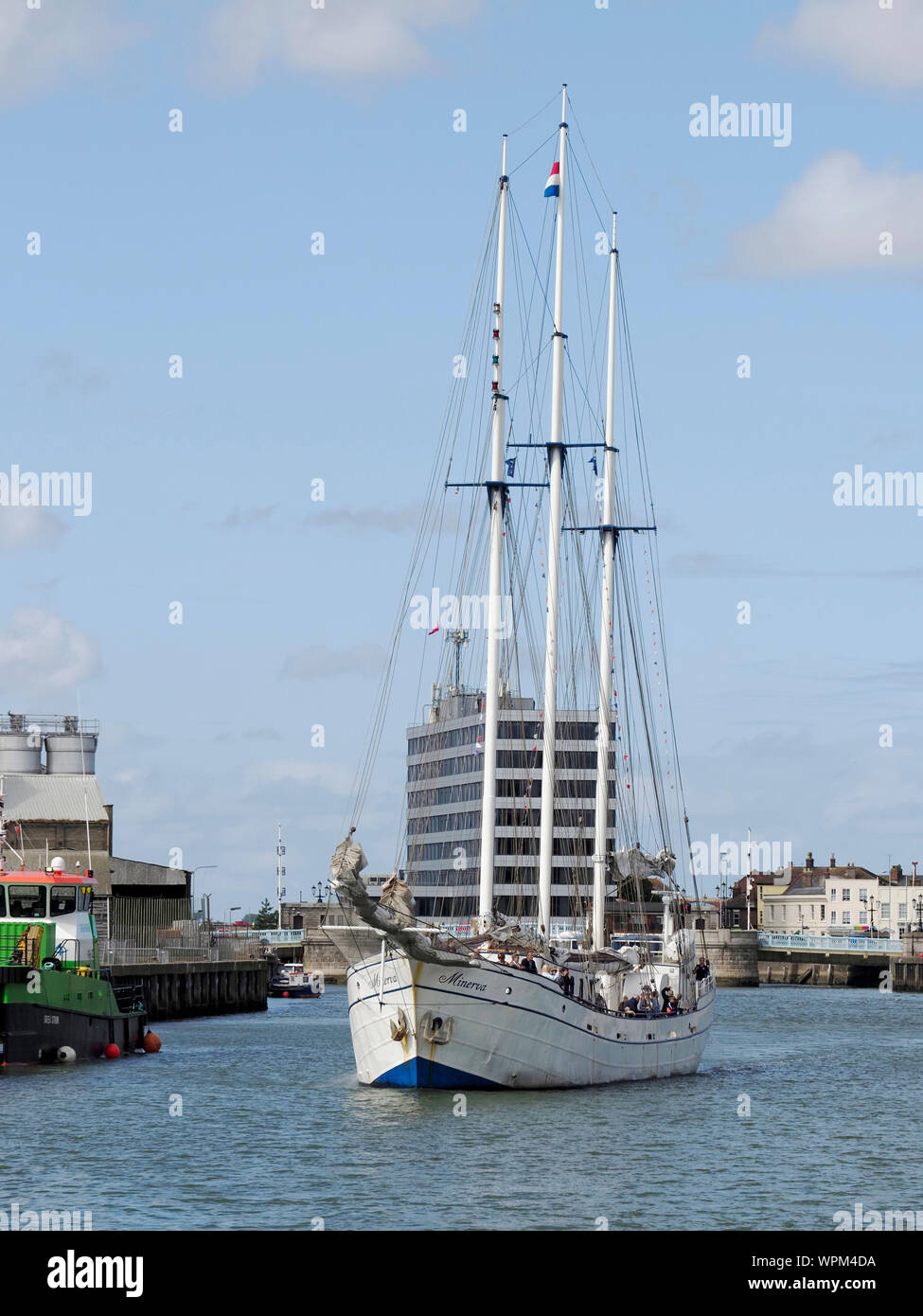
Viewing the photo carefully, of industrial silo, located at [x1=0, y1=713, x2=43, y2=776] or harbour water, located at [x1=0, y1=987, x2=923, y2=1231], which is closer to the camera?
harbour water, located at [x1=0, y1=987, x2=923, y2=1231]

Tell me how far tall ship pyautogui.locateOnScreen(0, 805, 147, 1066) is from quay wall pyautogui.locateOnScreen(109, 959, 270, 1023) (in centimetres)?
2564

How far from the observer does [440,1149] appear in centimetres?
4181

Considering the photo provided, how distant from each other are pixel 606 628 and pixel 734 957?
104572 mm

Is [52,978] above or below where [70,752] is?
below

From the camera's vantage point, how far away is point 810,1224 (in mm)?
34562

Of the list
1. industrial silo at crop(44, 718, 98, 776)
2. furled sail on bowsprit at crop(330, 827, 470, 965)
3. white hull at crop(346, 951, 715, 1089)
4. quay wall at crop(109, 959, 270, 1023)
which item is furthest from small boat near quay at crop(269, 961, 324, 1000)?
furled sail on bowsprit at crop(330, 827, 470, 965)

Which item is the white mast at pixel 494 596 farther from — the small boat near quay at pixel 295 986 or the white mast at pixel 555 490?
the small boat near quay at pixel 295 986

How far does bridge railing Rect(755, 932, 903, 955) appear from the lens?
182m

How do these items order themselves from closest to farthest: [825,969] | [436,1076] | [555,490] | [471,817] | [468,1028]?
1. [468,1028]
2. [436,1076]
3. [555,490]
4. [825,969]
5. [471,817]

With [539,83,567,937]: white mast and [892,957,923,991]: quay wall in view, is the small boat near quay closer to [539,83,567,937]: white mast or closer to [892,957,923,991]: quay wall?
[892,957,923,991]: quay wall

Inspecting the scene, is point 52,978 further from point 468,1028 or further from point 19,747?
point 19,747

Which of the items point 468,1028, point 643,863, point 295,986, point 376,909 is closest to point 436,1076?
point 468,1028

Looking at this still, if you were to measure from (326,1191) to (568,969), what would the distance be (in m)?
18.1
